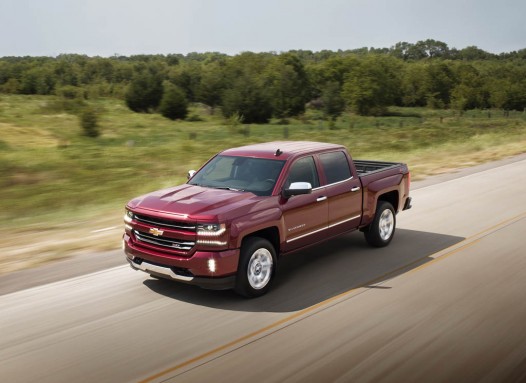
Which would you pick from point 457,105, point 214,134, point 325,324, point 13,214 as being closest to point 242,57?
point 457,105

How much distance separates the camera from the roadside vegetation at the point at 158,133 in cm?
1430

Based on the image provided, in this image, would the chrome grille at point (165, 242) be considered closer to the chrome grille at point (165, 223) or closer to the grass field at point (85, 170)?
the chrome grille at point (165, 223)

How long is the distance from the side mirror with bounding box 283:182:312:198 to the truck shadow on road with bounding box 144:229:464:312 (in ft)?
4.06

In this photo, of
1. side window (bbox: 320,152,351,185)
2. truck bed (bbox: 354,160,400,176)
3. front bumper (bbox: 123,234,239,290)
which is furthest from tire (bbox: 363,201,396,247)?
front bumper (bbox: 123,234,239,290)

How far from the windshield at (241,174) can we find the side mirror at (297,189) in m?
0.21

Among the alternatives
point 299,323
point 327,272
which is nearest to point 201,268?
point 299,323

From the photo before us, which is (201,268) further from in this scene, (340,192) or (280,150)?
(340,192)

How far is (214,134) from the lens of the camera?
4512 cm

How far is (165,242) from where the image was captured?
7.04 metres

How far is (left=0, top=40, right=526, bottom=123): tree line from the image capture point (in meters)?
77.3

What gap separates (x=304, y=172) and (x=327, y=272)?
4.80 feet

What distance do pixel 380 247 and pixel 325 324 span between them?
3615mm

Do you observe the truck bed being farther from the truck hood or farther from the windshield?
the truck hood

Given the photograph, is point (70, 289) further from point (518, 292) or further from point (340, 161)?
point (518, 292)
